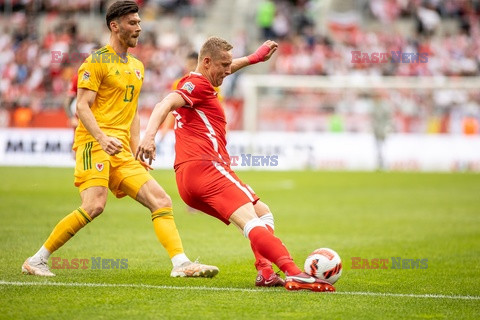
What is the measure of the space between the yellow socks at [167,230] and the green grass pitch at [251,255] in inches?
13.0

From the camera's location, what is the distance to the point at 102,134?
27.3 feet

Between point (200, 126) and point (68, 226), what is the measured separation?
5.63 ft

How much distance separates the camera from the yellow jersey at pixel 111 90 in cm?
868

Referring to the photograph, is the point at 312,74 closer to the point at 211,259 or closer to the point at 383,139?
the point at 383,139

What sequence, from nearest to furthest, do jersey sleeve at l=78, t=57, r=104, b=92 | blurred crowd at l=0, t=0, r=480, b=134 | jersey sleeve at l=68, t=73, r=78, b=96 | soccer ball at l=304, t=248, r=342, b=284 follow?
soccer ball at l=304, t=248, r=342, b=284, jersey sleeve at l=78, t=57, r=104, b=92, jersey sleeve at l=68, t=73, r=78, b=96, blurred crowd at l=0, t=0, r=480, b=134

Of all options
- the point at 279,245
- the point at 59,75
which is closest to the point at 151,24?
the point at 59,75

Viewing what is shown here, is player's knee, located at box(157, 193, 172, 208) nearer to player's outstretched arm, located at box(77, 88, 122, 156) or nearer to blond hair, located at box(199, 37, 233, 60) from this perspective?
player's outstretched arm, located at box(77, 88, 122, 156)

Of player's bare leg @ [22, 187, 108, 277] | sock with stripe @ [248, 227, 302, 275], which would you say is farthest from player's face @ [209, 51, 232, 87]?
player's bare leg @ [22, 187, 108, 277]

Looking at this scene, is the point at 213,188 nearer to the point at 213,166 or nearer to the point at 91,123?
the point at 213,166

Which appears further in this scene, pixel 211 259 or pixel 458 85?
pixel 458 85

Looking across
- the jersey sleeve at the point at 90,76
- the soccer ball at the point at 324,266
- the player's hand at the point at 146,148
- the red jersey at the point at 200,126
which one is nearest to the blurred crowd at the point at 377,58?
the jersey sleeve at the point at 90,76

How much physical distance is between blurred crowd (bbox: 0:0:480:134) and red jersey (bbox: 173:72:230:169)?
22.3 metres

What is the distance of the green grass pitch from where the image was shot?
279 inches

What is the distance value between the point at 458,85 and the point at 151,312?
2615 cm
